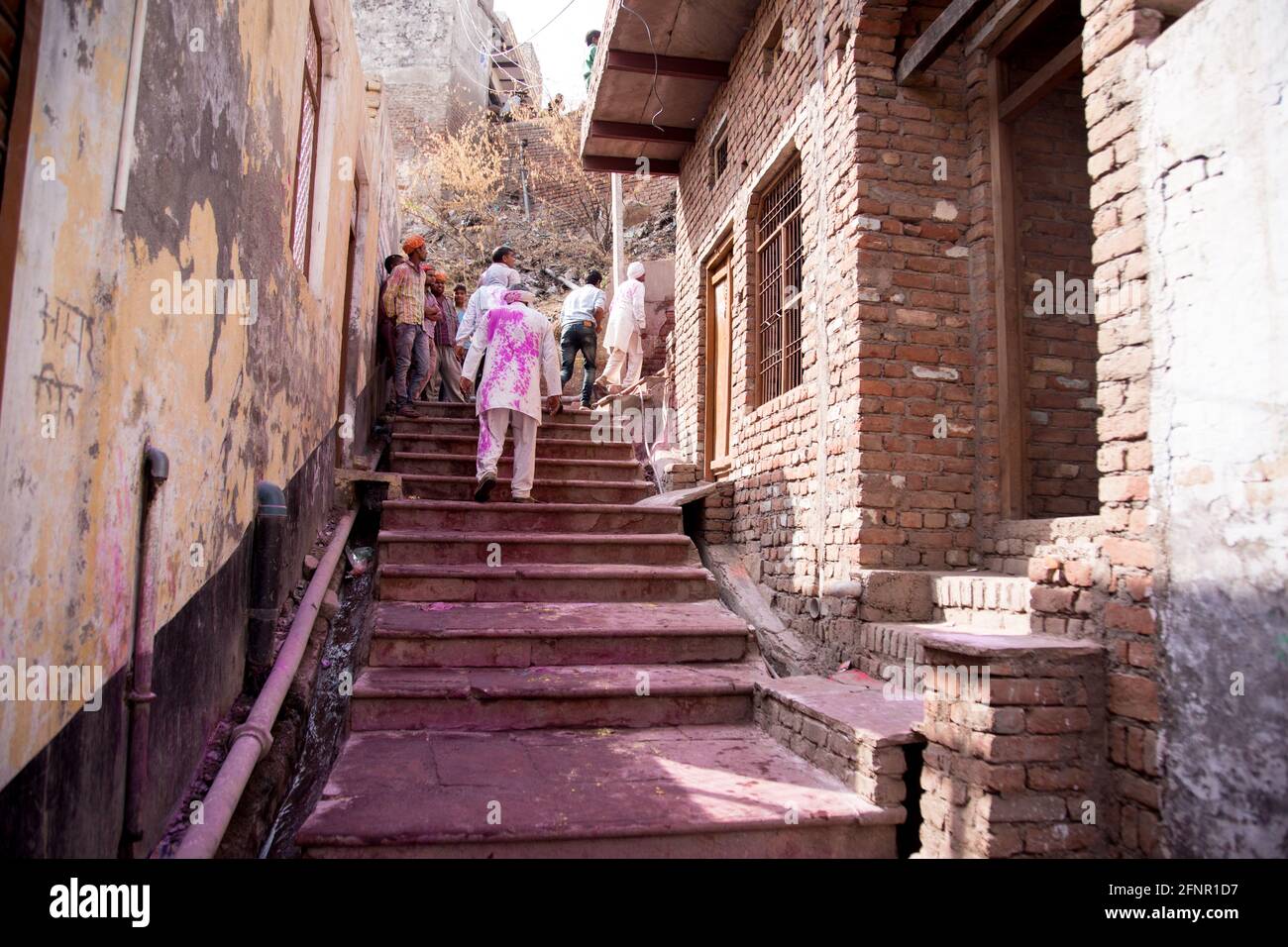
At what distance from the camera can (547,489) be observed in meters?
6.73

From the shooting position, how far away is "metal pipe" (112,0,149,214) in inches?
82.0

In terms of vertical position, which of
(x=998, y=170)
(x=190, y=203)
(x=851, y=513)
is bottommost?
(x=851, y=513)

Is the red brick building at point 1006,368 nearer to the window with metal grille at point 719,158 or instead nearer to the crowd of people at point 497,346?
the window with metal grille at point 719,158

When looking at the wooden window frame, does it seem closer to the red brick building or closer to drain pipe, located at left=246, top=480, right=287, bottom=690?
the red brick building

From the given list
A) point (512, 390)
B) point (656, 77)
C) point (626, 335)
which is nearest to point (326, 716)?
point (512, 390)

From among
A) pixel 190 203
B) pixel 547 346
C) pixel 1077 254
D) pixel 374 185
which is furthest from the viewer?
pixel 374 185

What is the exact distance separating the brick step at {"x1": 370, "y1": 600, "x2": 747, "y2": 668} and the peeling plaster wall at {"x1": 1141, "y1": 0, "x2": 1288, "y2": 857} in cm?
252

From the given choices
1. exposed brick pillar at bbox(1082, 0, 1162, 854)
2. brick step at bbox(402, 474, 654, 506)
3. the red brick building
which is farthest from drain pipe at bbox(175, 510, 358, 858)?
exposed brick pillar at bbox(1082, 0, 1162, 854)

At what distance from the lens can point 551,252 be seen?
20.5 metres

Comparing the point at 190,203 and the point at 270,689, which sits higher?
the point at 190,203

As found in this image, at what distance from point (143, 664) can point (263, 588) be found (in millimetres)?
1402

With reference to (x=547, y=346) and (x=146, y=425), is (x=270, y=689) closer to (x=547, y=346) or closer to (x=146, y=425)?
(x=146, y=425)
